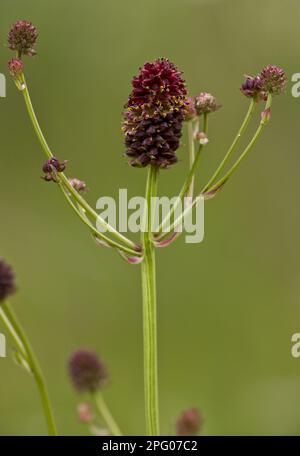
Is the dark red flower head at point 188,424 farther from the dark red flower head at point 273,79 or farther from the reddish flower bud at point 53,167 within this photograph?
the dark red flower head at point 273,79

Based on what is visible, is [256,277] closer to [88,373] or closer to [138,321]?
[138,321]

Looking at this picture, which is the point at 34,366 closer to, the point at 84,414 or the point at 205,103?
the point at 84,414

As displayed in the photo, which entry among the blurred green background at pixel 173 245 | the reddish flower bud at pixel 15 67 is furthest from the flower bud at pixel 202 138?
the blurred green background at pixel 173 245

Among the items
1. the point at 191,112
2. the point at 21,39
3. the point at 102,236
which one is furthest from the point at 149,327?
the point at 21,39

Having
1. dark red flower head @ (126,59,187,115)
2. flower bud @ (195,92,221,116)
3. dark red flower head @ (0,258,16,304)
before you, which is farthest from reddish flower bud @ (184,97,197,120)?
dark red flower head @ (0,258,16,304)

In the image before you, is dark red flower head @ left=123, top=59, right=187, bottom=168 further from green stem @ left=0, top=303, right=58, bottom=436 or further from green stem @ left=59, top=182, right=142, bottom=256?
green stem @ left=0, top=303, right=58, bottom=436

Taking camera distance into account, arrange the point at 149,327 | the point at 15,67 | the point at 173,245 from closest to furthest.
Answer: the point at 149,327
the point at 15,67
the point at 173,245

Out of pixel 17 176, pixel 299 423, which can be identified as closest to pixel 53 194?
pixel 17 176
